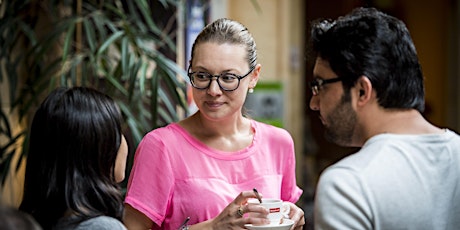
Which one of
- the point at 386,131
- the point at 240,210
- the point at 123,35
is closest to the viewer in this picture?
the point at 386,131

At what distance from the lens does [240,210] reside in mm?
2105

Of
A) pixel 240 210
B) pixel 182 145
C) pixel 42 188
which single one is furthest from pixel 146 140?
pixel 42 188

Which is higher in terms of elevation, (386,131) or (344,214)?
(386,131)

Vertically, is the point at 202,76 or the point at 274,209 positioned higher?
the point at 202,76

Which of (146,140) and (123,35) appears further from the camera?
(123,35)

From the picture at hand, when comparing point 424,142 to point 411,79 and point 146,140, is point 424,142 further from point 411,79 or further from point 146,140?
point 146,140

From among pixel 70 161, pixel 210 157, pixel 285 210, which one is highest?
pixel 70 161

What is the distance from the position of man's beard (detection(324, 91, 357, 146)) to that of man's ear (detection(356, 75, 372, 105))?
27mm

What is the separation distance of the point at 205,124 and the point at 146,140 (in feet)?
0.63

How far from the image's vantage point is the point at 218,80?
228 cm

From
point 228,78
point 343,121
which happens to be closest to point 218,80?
point 228,78

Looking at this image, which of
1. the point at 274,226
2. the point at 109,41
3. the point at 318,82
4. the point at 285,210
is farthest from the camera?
the point at 109,41

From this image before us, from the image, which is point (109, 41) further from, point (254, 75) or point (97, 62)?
point (254, 75)

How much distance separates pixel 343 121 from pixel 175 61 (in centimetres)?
206
